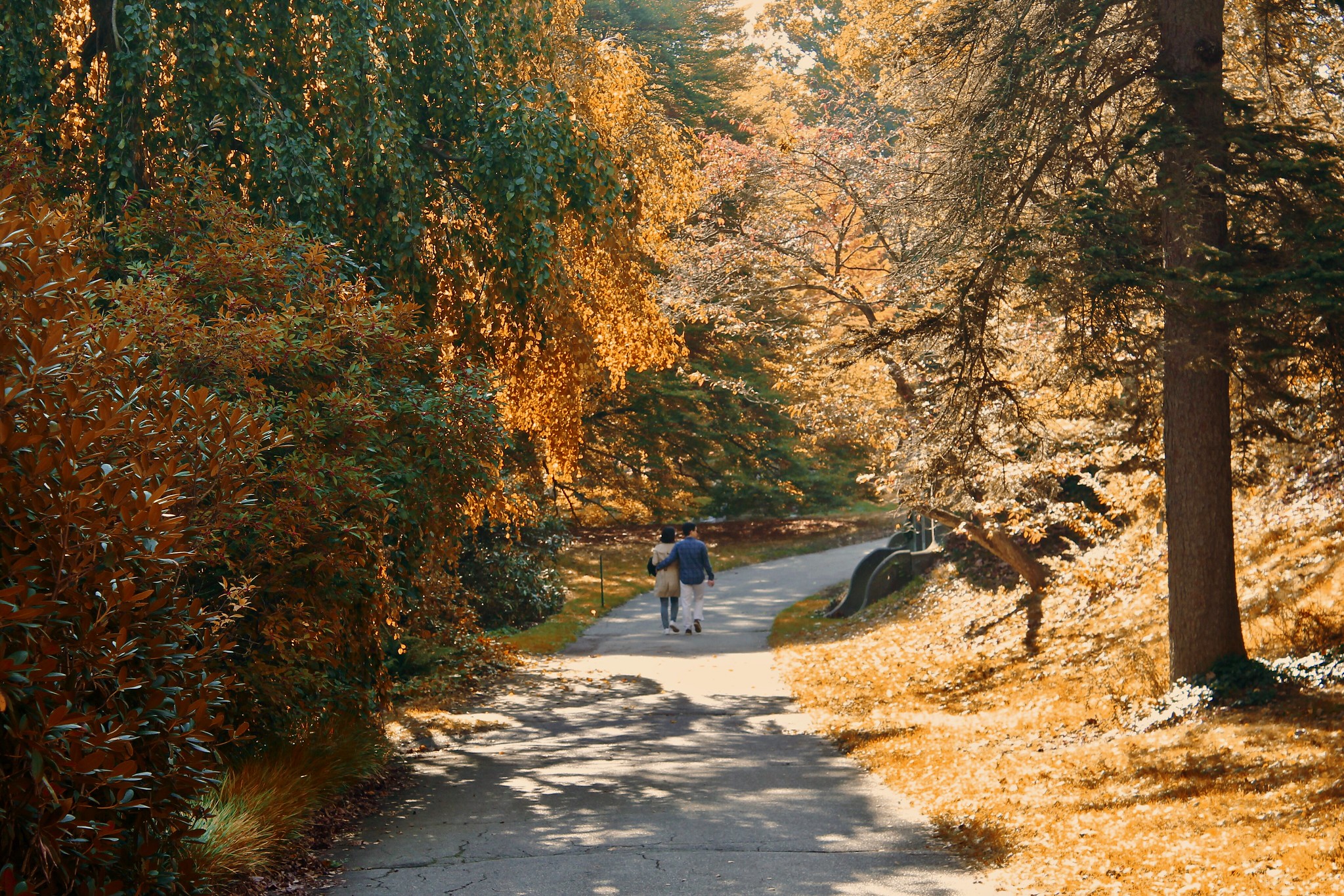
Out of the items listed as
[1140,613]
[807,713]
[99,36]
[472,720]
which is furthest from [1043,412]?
[99,36]

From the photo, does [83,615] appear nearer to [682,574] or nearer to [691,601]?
[682,574]

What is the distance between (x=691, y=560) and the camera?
18.3m

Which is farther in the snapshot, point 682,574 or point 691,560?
point 682,574

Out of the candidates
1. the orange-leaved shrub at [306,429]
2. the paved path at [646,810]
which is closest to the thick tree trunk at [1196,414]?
the paved path at [646,810]

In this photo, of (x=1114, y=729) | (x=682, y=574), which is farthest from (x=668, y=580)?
(x=1114, y=729)

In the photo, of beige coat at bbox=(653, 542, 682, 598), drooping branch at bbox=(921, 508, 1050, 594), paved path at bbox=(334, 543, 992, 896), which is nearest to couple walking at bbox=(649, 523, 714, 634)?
beige coat at bbox=(653, 542, 682, 598)

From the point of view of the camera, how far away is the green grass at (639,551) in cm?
2369

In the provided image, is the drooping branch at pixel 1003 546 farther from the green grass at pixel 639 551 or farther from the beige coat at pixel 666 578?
the green grass at pixel 639 551

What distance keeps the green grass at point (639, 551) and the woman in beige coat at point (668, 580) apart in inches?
65.5

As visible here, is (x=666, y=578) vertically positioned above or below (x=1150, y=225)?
below

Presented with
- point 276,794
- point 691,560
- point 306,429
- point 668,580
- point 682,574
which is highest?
point 306,429

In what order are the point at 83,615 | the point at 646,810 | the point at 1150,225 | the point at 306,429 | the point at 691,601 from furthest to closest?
1. the point at 691,601
2. the point at 1150,225
3. the point at 646,810
4. the point at 306,429
5. the point at 83,615

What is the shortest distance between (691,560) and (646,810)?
32.3ft

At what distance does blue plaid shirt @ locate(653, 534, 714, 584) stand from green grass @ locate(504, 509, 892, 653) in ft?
7.98
